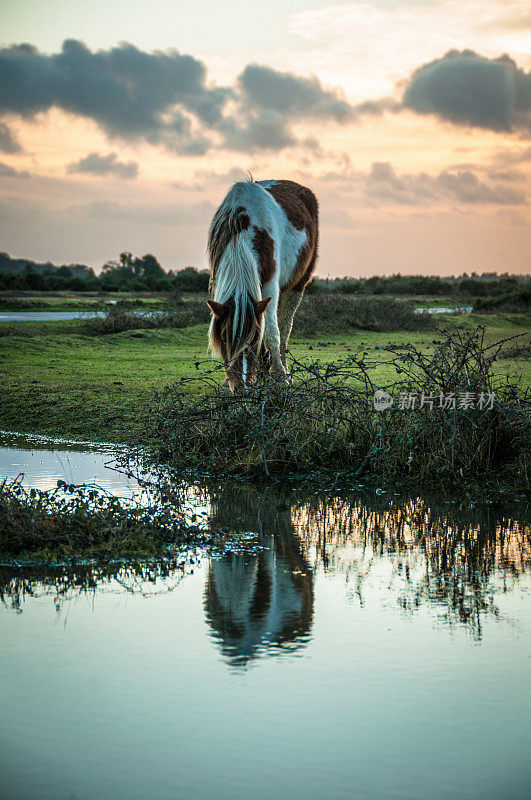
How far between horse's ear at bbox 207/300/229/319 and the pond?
3.31 metres

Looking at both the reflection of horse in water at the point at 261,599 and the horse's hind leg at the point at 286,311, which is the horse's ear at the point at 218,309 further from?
the horse's hind leg at the point at 286,311

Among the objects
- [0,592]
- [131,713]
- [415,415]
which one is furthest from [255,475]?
[131,713]

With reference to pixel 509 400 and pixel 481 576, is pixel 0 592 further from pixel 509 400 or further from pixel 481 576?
pixel 509 400

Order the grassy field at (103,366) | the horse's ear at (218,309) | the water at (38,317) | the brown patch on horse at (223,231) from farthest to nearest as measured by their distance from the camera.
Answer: the water at (38,317) < the grassy field at (103,366) < the brown patch on horse at (223,231) < the horse's ear at (218,309)

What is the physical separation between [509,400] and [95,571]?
14.2 feet

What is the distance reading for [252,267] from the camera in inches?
338

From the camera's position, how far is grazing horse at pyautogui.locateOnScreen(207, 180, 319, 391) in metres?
8.24

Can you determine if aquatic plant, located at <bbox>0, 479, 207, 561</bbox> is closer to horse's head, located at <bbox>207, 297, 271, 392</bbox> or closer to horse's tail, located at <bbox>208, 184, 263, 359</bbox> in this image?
horse's head, located at <bbox>207, 297, 271, 392</bbox>

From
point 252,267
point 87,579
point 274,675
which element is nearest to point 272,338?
→ point 252,267

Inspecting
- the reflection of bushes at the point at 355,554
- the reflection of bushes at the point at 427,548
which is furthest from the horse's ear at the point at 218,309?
the reflection of bushes at the point at 427,548

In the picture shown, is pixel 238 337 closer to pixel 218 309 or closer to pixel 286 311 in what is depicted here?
pixel 218 309

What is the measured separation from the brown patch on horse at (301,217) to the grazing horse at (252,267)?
0.02m

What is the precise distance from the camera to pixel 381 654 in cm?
356

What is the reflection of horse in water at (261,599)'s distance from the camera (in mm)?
3697
